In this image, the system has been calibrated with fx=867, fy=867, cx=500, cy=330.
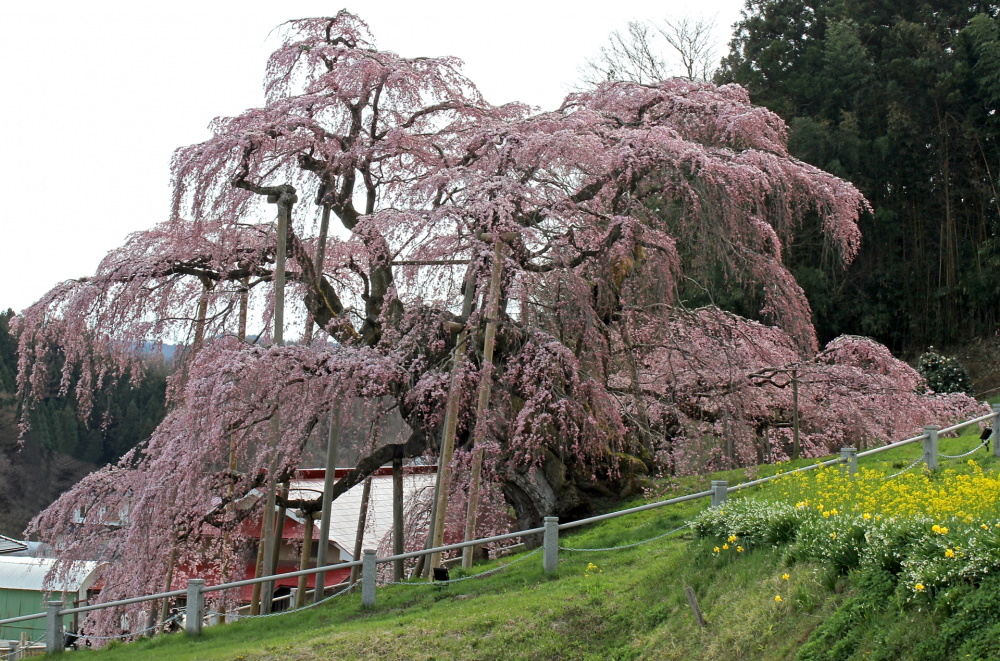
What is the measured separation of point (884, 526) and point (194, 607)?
8.30m

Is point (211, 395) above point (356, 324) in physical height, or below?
below

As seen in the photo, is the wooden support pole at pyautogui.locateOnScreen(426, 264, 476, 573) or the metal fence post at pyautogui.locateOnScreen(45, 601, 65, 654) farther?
the metal fence post at pyautogui.locateOnScreen(45, 601, 65, 654)

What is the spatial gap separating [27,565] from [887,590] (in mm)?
25440

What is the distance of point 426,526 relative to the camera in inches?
687

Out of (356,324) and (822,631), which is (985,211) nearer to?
(356,324)

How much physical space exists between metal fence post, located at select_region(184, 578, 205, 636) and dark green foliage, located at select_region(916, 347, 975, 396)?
1833 centimetres

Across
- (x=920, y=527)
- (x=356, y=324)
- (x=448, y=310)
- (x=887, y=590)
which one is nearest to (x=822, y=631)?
(x=887, y=590)

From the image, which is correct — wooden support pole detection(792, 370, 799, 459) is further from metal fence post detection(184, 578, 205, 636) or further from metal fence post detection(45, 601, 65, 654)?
metal fence post detection(45, 601, 65, 654)

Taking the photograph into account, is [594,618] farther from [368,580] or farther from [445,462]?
[445,462]

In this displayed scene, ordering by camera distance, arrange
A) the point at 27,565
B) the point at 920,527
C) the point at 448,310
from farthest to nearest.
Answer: the point at 27,565 → the point at 448,310 → the point at 920,527

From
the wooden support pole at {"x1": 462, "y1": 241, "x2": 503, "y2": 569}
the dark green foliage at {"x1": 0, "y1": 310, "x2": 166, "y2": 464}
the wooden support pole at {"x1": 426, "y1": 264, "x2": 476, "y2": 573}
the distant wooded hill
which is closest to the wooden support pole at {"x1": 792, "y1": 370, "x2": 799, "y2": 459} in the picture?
the wooden support pole at {"x1": 462, "y1": 241, "x2": 503, "y2": 569}

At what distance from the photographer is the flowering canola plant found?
210 inches

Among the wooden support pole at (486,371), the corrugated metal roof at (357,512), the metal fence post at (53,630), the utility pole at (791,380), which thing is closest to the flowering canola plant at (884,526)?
the wooden support pole at (486,371)

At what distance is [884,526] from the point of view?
600cm
